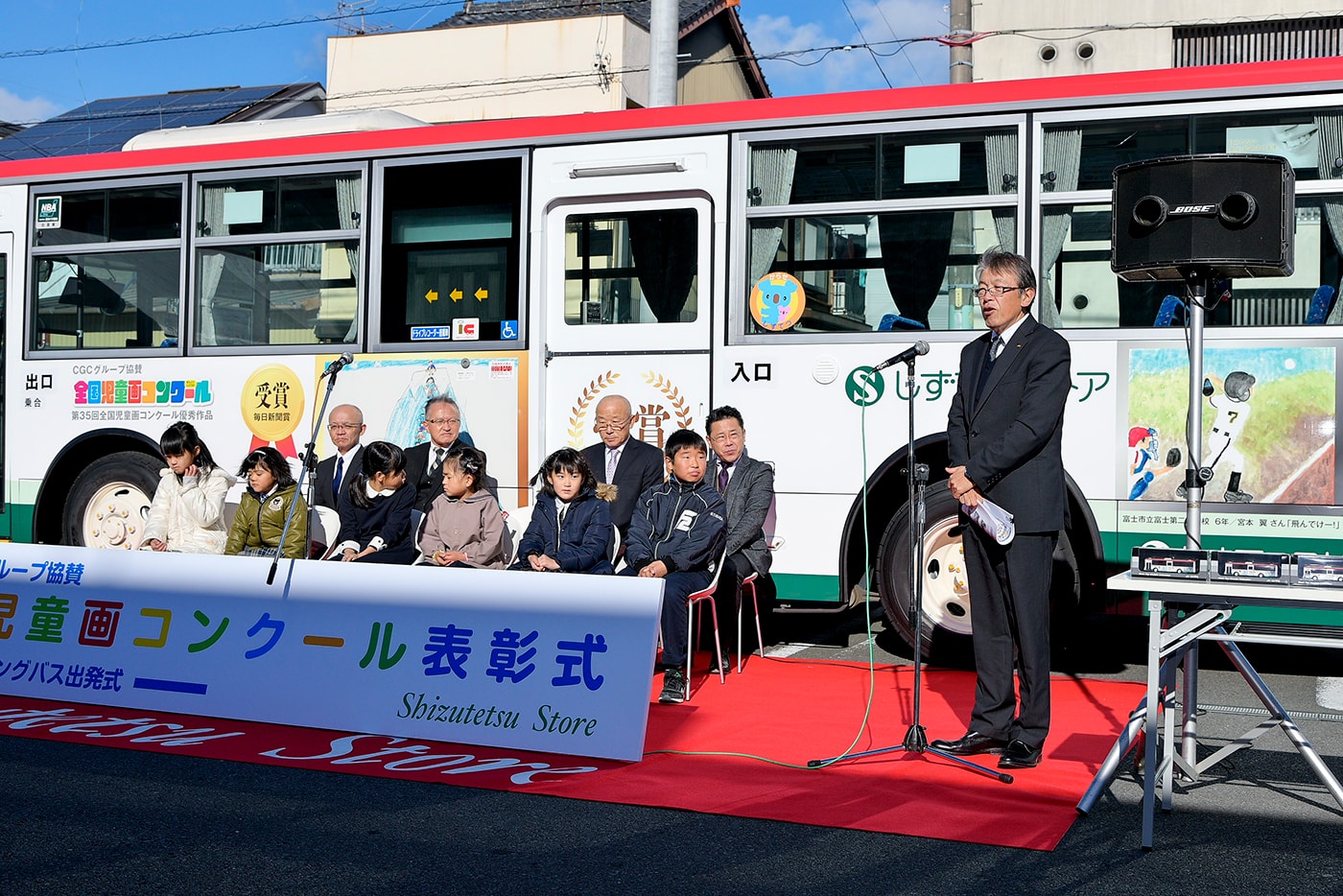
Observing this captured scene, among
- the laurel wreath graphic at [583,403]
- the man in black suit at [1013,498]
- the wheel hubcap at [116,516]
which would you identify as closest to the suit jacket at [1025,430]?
the man in black suit at [1013,498]

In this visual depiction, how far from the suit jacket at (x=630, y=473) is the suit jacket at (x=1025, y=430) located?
255 cm

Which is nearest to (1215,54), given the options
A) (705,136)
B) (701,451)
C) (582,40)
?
(582,40)

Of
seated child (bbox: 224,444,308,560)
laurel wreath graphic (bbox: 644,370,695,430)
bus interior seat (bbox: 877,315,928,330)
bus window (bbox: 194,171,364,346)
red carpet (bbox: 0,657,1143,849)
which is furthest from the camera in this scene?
bus window (bbox: 194,171,364,346)

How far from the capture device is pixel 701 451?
724cm

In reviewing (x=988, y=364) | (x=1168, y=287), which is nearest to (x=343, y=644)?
(x=988, y=364)

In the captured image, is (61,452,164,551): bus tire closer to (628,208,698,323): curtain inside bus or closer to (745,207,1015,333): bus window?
(628,208,698,323): curtain inside bus

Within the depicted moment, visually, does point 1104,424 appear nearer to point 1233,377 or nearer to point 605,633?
point 1233,377

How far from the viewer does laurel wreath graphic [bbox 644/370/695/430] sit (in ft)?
26.1

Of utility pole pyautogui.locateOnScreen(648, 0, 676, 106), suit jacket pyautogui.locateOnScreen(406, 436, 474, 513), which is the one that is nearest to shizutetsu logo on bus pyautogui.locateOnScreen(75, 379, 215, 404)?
suit jacket pyautogui.locateOnScreen(406, 436, 474, 513)

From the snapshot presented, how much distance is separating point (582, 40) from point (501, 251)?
62.5ft

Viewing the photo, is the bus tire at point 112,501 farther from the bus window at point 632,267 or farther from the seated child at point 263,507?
the bus window at point 632,267

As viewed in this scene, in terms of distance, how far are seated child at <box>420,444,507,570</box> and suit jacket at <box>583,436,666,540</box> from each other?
0.66 meters

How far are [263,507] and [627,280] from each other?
8.38ft

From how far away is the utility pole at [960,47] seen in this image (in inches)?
647
